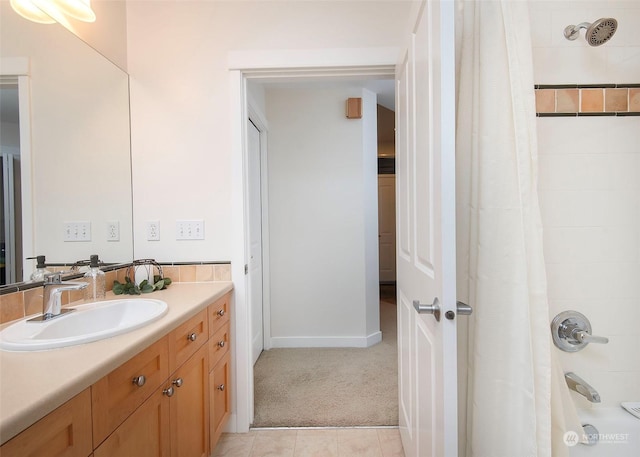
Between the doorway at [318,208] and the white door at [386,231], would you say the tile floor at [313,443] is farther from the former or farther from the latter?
the white door at [386,231]

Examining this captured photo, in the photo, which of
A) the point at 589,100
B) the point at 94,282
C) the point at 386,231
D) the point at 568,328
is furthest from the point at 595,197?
the point at 386,231

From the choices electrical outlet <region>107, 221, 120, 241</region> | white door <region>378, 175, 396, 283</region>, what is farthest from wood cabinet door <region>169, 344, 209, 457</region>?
white door <region>378, 175, 396, 283</region>

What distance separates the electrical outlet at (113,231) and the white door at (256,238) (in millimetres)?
921

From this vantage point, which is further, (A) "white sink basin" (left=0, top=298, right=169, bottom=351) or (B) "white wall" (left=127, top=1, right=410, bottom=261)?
(B) "white wall" (left=127, top=1, right=410, bottom=261)

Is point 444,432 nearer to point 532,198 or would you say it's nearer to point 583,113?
point 532,198

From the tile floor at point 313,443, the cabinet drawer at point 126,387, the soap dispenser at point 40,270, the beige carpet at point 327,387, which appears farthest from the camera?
the beige carpet at point 327,387

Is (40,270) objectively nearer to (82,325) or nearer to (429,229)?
(82,325)

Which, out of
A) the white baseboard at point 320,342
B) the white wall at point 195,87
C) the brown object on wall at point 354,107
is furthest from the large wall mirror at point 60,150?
the brown object on wall at point 354,107

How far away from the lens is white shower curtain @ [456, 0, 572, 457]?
2.81 ft

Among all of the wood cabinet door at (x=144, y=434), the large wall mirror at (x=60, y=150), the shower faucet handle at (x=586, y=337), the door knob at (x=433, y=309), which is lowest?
the wood cabinet door at (x=144, y=434)

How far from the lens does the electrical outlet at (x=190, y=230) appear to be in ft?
5.18

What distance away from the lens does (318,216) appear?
8.62 ft

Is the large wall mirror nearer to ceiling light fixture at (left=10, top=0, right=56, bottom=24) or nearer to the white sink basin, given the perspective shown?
ceiling light fixture at (left=10, top=0, right=56, bottom=24)

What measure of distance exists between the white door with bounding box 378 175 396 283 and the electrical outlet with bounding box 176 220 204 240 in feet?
13.4
